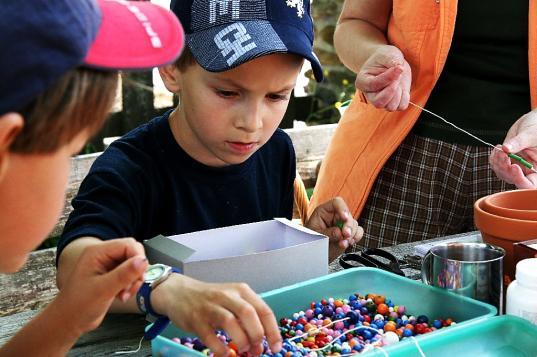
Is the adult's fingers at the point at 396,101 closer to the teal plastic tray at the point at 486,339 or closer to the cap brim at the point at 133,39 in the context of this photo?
the teal plastic tray at the point at 486,339

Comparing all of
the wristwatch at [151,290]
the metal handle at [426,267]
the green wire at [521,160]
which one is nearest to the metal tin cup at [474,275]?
the metal handle at [426,267]

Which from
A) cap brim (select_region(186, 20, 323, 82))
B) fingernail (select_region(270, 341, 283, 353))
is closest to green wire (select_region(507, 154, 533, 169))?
cap brim (select_region(186, 20, 323, 82))

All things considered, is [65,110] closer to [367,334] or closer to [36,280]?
[367,334]

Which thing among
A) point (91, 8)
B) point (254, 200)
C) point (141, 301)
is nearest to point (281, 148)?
point (254, 200)

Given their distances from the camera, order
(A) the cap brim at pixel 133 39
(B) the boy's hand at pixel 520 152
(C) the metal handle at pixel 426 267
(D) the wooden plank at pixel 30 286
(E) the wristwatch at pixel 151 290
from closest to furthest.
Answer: (A) the cap brim at pixel 133 39, (E) the wristwatch at pixel 151 290, (C) the metal handle at pixel 426 267, (B) the boy's hand at pixel 520 152, (D) the wooden plank at pixel 30 286

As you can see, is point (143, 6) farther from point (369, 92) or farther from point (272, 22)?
point (369, 92)

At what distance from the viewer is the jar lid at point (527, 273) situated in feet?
4.45

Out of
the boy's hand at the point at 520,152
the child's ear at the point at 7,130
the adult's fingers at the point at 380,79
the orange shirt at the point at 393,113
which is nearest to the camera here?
the child's ear at the point at 7,130

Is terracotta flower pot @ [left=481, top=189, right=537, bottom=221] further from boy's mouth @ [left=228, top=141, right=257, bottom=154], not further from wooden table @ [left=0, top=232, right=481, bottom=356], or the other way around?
wooden table @ [left=0, top=232, right=481, bottom=356]

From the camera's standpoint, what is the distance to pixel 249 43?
1692 millimetres

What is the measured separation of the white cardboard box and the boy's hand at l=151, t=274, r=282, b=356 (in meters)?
0.15

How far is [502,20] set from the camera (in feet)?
7.02

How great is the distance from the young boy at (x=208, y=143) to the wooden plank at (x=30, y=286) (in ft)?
2.61

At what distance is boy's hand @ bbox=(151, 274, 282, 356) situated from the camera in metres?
1.20
